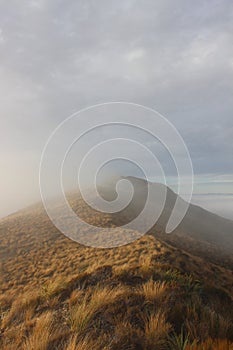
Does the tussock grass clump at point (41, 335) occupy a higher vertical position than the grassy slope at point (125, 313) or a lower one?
higher

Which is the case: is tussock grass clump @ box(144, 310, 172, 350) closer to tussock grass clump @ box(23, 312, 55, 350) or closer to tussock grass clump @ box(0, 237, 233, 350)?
tussock grass clump @ box(0, 237, 233, 350)

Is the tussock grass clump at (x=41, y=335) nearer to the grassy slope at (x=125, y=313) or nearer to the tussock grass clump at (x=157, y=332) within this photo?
the grassy slope at (x=125, y=313)

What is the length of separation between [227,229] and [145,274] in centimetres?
7110

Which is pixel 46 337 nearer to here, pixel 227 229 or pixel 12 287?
pixel 12 287

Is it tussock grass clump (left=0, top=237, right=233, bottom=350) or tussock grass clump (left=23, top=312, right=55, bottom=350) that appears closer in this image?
tussock grass clump (left=23, top=312, right=55, bottom=350)

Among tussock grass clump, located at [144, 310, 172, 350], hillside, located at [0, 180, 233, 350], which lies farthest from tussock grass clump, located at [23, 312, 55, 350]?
tussock grass clump, located at [144, 310, 172, 350]

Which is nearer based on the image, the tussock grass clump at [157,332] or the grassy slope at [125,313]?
the tussock grass clump at [157,332]

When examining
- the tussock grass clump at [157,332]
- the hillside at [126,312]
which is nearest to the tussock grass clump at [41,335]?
the hillside at [126,312]

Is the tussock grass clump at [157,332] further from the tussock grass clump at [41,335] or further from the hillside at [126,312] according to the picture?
the tussock grass clump at [41,335]

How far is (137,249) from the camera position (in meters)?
20.6

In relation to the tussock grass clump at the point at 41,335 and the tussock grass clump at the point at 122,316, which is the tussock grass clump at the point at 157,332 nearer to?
the tussock grass clump at the point at 122,316

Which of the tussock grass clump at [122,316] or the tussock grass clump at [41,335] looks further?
the tussock grass clump at [122,316]

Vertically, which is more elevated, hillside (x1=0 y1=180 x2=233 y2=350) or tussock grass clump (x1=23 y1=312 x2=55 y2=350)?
tussock grass clump (x1=23 y1=312 x2=55 y2=350)

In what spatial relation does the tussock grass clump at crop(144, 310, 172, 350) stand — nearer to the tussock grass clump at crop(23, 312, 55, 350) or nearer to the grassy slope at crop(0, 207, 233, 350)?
the grassy slope at crop(0, 207, 233, 350)
